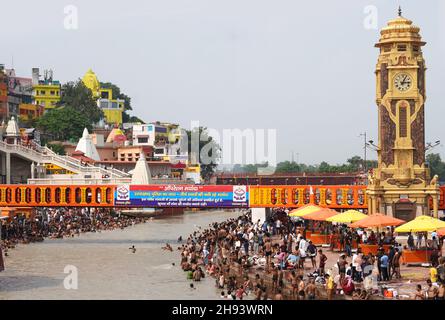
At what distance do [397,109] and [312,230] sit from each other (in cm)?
817

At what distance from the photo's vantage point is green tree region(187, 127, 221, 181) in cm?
14462

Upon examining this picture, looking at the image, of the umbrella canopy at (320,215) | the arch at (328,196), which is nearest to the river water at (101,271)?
the umbrella canopy at (320,215)

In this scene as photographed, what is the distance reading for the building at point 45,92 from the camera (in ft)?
455

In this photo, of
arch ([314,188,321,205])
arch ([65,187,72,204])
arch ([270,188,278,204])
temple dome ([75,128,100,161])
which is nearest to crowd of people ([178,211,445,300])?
arch ([270,188,278,204])

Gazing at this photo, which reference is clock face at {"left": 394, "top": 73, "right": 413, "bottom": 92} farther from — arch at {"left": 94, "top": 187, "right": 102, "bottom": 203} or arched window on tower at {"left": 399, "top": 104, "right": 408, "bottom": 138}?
arch at {"left": 94, "top": 187, "right": 102, "bottom": 203}

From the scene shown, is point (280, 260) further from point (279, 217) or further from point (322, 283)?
point (279, 217)

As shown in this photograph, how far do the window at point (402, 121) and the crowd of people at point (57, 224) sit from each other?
25.4m

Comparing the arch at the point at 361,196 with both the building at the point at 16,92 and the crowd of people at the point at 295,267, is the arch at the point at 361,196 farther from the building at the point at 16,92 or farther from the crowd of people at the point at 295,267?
the building at the point at 16,92

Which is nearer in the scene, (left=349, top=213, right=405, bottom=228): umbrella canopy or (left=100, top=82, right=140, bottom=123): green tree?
(left=349, top=213, right=405, bottom=228): umbrella canopy

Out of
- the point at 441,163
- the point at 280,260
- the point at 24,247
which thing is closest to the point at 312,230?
the point at 280,260

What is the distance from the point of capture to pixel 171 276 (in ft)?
131

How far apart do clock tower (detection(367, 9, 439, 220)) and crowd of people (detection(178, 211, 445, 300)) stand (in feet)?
10.4

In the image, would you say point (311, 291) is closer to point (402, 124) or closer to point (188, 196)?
point (402, 124)

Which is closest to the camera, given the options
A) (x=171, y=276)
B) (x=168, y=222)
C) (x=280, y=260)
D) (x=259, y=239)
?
(x=280, y=260)
